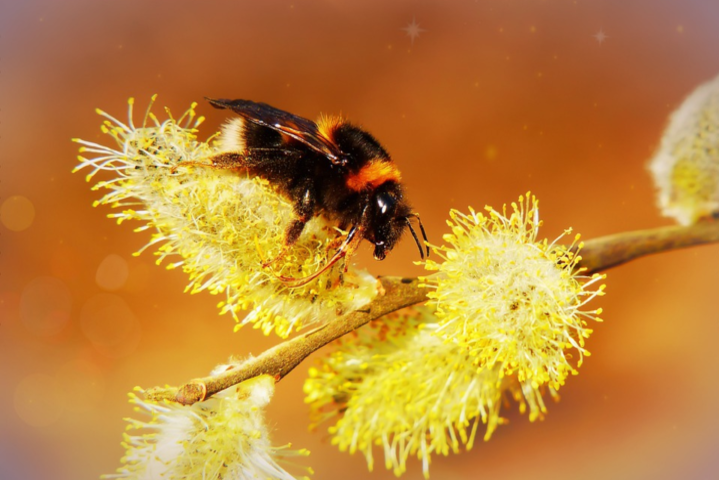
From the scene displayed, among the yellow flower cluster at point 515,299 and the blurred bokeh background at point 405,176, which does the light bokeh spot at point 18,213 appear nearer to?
the blurred bokeh background at point 405,176

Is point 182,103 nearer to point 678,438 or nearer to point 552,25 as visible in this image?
point 552,25

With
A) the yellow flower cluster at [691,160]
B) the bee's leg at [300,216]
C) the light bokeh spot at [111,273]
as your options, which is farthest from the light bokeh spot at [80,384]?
the yellow flower cluster at [691,160]

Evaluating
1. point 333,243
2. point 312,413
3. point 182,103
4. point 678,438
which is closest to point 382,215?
point 333,243

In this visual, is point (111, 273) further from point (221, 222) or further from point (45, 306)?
point (221, 222)

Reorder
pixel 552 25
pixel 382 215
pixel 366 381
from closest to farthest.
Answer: pixel 382 215, pixel 366 381, pixel 552 25

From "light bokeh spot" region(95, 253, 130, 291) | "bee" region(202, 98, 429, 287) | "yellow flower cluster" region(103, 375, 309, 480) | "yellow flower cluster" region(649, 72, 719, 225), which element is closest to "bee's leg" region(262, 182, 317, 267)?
"bee" region(202, 98, 429, 287)

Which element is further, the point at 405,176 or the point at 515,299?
the point at 405,176

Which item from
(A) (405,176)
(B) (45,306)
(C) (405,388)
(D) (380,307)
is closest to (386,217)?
(D) (380,307)
